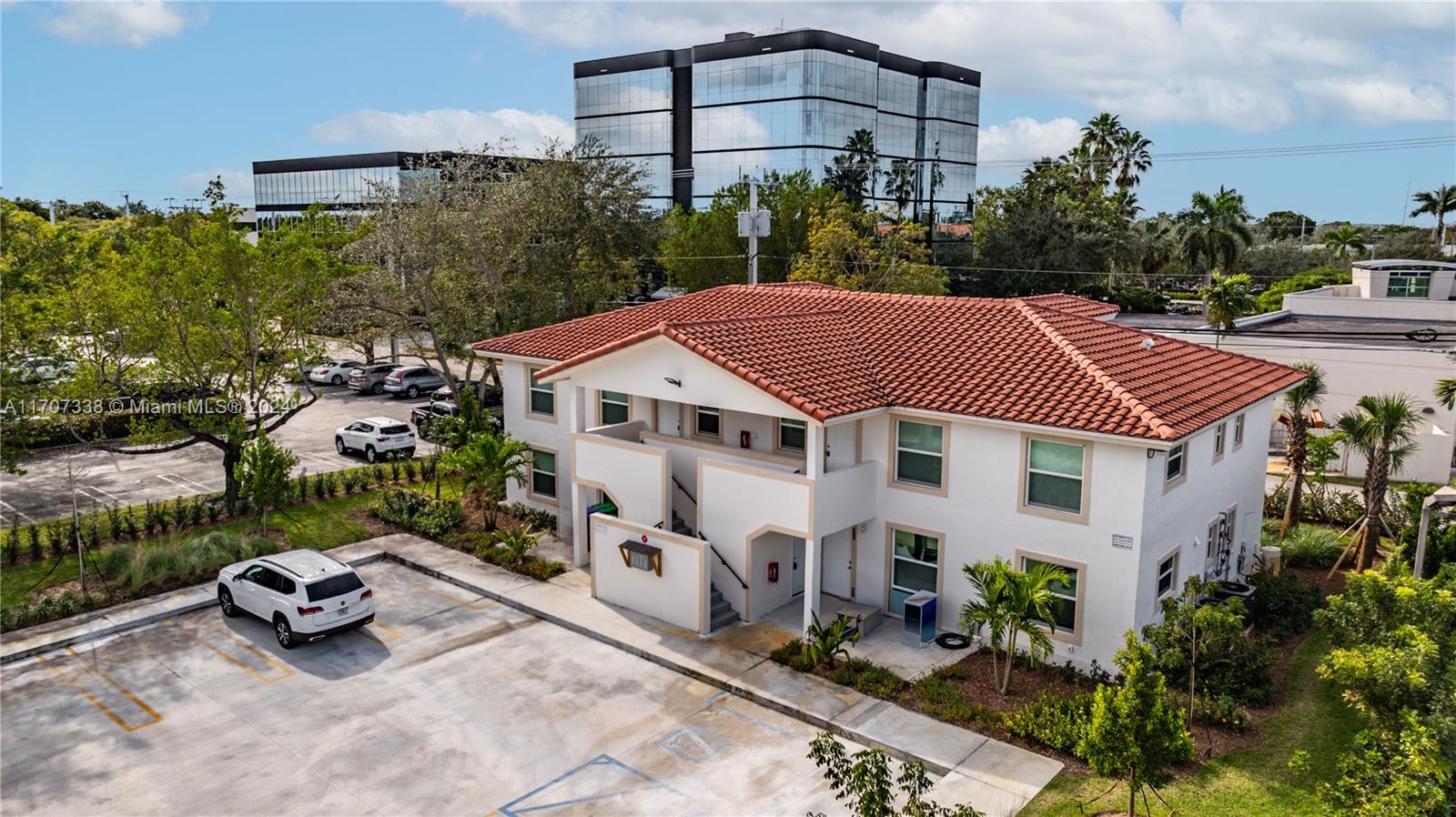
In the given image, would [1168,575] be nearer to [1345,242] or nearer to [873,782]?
[873,782]

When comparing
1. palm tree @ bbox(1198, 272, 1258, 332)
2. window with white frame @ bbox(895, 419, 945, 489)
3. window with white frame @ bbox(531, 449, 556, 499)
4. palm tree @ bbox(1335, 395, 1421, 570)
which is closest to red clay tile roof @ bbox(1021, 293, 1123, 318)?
palm tree @ bbox(1198, 272, 1258, 332)

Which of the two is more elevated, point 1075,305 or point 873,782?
point 1075,305

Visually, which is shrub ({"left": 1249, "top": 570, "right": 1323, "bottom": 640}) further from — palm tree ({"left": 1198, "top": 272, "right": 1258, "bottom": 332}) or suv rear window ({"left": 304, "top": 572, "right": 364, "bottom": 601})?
suv rear window ({"left": 304, "top": 572, "right": 364, "bottom": 601})

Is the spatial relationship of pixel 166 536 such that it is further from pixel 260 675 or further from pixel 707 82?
pixel 707 82

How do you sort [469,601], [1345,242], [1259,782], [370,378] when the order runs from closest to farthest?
1. [1259,782]
2. [469,601]
3. [370,378]
4. [1345,242]

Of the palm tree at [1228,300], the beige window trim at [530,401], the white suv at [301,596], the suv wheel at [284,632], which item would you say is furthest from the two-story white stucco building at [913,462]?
the palm tree at [1228,300]

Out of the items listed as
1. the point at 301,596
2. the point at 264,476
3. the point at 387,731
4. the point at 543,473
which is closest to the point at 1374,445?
the point at 543,473
